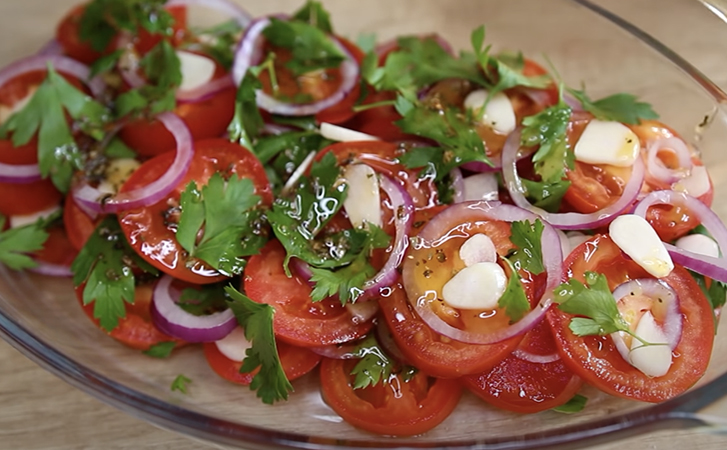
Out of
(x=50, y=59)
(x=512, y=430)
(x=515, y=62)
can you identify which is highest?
(x=515, y=62)

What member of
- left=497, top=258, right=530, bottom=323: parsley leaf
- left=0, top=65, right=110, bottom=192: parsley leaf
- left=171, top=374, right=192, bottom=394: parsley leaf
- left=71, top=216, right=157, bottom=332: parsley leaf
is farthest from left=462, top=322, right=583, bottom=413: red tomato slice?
left=0, top=65, right=110, bottom=192: parsley leaf

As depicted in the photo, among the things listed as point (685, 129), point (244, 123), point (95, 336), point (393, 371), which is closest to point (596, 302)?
point (393, 371)

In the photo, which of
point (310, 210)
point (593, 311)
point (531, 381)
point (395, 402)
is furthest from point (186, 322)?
point (593, 311)

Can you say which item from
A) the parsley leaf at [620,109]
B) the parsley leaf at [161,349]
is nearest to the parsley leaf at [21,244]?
the parsley leaf at [161,349]

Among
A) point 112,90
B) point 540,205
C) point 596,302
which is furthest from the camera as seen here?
point 112,90

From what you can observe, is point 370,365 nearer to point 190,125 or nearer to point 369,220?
point 369,220

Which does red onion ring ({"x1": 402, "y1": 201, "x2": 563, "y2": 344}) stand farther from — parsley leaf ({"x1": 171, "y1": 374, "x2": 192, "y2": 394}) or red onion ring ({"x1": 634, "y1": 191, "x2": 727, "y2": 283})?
parsley leaf ({"x1": 171, "y1": 374, "x2": 192, "y2": 394})

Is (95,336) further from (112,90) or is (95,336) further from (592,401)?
(592,401)
